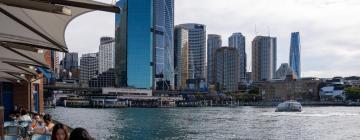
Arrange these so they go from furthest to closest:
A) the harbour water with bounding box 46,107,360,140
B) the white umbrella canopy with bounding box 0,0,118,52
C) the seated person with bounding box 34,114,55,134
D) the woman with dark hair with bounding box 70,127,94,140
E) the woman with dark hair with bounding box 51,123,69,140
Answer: the harbour water with bounding box 46,107,360,140 < the seated person with bounding box 34,114,55,134 < the white umbrella canopy with bounding box 0,0,118,52 < the woman with dark hair with bounding box 51,123,69,140 < the woman with dark hair with bounding box 70,127,94,140

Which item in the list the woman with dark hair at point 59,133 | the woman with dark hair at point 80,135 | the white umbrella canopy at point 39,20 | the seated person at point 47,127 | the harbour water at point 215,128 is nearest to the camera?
the woman with dark hair at point 80,135

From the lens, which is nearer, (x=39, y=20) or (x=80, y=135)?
(x=80, y=135)

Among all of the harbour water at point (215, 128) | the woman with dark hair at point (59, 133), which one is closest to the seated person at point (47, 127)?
the woman with dark hair at point (59, 133)

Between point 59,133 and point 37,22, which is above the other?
point 37,22

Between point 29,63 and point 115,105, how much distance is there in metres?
172

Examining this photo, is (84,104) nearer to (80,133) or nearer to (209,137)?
(209,137)

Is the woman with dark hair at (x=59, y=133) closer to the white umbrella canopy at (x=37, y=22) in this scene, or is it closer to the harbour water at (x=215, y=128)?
the white umbrella canopy at (x=37, y=22)

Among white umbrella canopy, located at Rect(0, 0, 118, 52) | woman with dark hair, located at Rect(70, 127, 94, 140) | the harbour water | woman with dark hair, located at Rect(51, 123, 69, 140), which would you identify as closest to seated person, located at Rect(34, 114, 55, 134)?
white umbrella canopy, located at Rect(0, 0, 118, 52)

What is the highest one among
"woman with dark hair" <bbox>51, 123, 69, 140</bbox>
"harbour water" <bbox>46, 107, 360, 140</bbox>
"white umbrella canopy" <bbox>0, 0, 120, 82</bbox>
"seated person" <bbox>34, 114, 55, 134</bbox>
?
"white umbrella canopy" <bbox>0, 0, 120, 82</bbox>

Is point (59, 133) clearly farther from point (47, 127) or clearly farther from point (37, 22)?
point (47, 127)

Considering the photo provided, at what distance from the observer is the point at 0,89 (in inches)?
1249

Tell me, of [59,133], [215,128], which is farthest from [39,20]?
[215,128]

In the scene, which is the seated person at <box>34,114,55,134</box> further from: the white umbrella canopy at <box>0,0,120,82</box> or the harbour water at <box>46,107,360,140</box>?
the harbour water at <box>46,107,360,140</box>

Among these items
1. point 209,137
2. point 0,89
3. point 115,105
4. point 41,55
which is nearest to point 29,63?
point 41,55
